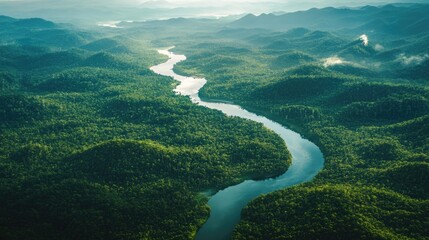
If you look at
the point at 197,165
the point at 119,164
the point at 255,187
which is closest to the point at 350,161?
the point at 255,187

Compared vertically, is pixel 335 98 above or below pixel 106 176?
above

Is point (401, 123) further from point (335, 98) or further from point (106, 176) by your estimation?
point (106, 176)

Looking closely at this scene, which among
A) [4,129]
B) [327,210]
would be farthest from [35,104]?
[327,210]

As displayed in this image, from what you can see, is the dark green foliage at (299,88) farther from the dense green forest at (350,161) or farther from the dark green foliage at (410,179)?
the dark green foliage at (410,179)

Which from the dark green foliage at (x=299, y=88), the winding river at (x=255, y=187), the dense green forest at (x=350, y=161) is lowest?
the winding river at (x=255, y=187)

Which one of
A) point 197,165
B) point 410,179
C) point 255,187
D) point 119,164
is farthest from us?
point 197,165

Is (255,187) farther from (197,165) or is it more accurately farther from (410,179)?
(410,179)

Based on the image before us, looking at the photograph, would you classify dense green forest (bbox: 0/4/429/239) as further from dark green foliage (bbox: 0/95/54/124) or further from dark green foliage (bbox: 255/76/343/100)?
dark green foliage (bbox: 255/76/343/100)

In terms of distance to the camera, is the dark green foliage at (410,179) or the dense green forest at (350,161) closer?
the dense green forest at (350,161)

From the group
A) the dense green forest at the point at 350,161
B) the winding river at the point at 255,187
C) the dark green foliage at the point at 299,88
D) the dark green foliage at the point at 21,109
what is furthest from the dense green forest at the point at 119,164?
the dark green foliage at the point at 299,88
